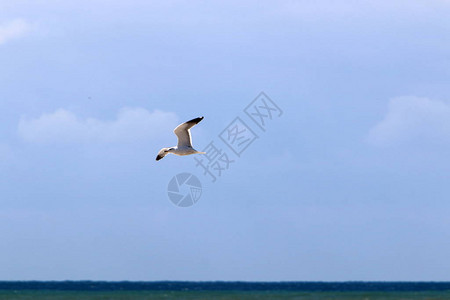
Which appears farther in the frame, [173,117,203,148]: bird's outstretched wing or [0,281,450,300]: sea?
[0,281,450,300]: sea

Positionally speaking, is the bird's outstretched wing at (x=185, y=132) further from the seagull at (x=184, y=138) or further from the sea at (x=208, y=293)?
the sea at (x=208, y=293)

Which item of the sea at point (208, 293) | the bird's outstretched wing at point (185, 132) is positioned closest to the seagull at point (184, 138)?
the bird's outstretched wing at point (185, 132)

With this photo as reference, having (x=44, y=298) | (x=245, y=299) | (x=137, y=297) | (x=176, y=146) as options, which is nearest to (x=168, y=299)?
(x=137, y=297)

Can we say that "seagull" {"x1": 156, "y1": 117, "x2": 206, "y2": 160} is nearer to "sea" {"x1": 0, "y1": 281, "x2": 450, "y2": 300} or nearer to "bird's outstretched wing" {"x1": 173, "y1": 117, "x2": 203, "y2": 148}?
"bird's outstretched wing" {"x1": 173, "y1": 117, "x2": 203, "y2": 148}

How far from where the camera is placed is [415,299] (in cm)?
5894

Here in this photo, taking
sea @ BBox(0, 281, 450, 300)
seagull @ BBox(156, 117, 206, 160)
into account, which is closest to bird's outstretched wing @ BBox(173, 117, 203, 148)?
seagull @ BBox(156, 117, 206, 160)

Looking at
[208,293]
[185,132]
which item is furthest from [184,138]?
[208,293]

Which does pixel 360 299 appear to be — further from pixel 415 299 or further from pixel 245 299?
pixel 245 299

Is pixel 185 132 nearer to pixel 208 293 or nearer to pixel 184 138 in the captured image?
pixel 184 138

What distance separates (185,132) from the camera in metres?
35.3

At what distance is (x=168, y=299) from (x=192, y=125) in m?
27.4

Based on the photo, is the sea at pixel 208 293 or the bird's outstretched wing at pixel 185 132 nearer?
the bird's outstretched wing at pixel 185 132

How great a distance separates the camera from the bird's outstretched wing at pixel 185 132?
35.1m

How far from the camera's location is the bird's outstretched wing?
35062 millimetres
